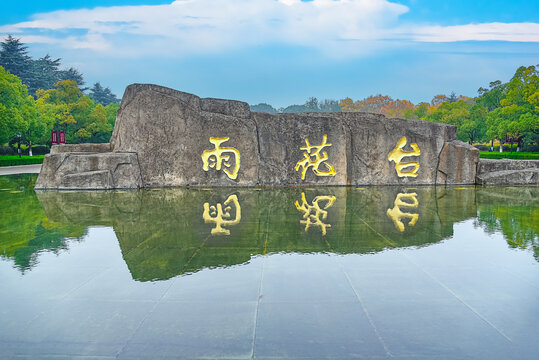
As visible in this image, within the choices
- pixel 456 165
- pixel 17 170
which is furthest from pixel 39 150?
pixel 456 165

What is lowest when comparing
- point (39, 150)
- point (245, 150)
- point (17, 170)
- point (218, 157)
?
point (17, 170)

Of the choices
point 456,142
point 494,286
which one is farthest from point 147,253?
point 456,142

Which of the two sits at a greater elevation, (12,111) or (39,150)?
(12,111)

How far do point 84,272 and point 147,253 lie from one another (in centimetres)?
66

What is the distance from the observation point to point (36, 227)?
534 cm

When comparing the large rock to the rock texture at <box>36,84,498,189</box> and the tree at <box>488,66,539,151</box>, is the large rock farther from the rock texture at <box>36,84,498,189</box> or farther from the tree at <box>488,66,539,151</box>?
the tree at <box>488,66,539,151</box>

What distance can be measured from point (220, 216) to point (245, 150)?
399 centimetres

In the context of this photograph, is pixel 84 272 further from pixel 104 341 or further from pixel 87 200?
pixel 87 200

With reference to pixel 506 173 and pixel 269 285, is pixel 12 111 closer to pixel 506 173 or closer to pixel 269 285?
pixel 506 173

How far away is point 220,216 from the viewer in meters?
6.00

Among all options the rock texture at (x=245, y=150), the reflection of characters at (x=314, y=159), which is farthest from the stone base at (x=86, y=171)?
the reflection of characters at (x=314, y=159)

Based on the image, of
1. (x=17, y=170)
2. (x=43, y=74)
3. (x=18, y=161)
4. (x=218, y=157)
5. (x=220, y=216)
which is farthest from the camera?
(x=43, y=74)

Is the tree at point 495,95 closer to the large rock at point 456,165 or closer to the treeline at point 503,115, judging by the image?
the treeline at point 503,115

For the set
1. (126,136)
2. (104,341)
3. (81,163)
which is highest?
(126,136)
